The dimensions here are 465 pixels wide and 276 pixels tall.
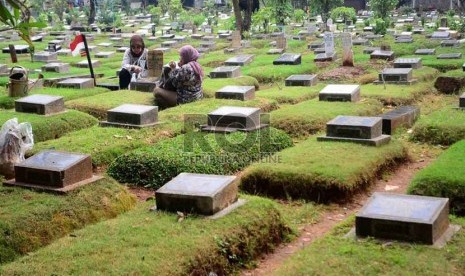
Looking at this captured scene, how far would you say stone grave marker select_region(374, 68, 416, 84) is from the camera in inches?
480

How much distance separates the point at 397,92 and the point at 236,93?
2.87 metres

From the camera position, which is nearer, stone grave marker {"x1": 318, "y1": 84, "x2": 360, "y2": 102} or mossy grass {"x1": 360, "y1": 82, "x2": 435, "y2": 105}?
stone grave marker {"x1": 318, "y1": 84, "x2": 360, "y2": 102}

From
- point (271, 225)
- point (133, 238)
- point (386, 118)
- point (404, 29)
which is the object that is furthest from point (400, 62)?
point (404, 29)

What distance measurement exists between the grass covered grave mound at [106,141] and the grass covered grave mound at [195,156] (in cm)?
43

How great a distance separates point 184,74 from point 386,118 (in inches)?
132

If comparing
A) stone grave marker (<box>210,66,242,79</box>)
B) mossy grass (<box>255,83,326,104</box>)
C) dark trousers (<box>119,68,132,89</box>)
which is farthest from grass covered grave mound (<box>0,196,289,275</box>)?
stone grave marker (<box>210,66,242,79</box>)

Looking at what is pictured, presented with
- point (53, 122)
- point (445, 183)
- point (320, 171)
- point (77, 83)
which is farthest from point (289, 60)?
point (445, 183)

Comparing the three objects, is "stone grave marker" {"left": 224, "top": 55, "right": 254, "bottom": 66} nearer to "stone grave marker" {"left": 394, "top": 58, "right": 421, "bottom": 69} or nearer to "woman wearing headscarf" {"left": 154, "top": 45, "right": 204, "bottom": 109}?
"stone grave marker" {"left": 394, "top": 58, "right": 421, "bottom": 69}

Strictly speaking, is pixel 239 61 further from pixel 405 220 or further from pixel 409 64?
pixel 405 220

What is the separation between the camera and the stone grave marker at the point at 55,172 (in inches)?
228

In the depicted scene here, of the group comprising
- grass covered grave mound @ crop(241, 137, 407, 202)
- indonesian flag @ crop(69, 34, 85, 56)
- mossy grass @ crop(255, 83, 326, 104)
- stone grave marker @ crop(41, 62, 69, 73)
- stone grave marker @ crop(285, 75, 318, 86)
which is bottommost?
grass covered grave mound @ crop(241, 137, 407, 202)

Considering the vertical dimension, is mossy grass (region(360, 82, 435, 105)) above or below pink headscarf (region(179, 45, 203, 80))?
below

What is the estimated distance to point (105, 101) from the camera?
1062 centimetres

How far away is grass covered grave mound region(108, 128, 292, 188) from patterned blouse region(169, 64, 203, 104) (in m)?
2.32
